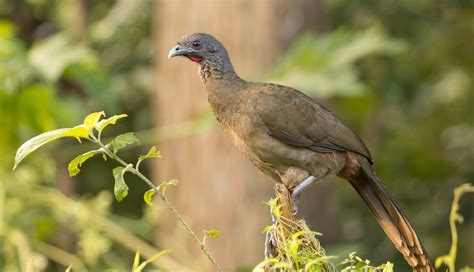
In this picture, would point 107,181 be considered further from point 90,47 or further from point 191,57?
point 191,57

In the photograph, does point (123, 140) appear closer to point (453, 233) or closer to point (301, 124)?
point (453, 233)

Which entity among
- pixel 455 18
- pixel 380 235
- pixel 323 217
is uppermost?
pixel 455 18

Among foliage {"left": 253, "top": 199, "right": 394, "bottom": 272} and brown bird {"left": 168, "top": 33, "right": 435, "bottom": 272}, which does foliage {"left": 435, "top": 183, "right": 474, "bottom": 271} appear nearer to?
foliage {"left": 253, "top": 199, "right": 394, "bottom": 272}

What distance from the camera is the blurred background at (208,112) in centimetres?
555

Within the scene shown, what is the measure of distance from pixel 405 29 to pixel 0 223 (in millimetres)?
6225

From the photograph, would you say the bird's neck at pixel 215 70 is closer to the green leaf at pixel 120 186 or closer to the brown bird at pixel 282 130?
the brown bird at pixel 282 130

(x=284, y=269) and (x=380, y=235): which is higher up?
(x=284, y=269)

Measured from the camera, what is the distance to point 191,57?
→ 164 inches

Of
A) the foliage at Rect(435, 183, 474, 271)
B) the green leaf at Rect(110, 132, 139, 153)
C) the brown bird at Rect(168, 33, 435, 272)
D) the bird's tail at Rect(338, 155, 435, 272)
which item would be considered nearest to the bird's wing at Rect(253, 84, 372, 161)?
the brown bird at Rect(168, 33, 435, 272)

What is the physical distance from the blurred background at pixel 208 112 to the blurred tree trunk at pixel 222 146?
0.04 ft

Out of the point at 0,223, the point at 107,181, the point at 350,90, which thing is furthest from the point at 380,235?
the point at 0,223

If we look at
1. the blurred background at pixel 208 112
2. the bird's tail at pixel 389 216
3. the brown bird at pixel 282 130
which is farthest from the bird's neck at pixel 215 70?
the blurred background at pixel 208 112

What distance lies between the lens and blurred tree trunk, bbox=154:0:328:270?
7652 mm

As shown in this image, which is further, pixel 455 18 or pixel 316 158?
pixel 455 18
